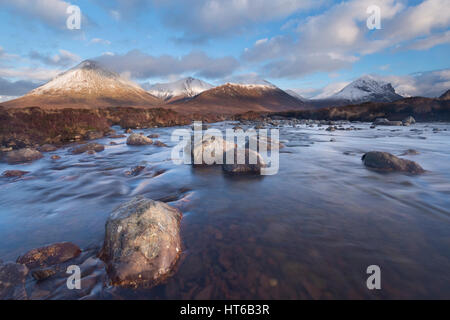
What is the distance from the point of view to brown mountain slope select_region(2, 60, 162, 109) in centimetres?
10356

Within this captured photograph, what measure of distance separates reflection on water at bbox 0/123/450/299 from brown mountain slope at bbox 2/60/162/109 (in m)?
Result: 106

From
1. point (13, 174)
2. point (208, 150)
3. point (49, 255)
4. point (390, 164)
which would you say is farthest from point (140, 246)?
point (390, 164)

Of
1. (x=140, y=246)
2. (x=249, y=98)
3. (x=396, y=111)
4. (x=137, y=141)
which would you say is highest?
(x=249, y=98)

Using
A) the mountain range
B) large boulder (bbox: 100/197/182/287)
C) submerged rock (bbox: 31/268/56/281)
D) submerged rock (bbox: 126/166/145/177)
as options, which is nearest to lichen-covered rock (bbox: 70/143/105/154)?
submerged rock (bbox: 126/166/145/177)

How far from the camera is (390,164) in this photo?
593cm

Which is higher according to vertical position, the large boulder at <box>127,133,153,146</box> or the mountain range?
the mountain range

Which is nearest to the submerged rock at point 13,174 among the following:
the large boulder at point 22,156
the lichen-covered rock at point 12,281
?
the large boulder at point 22,156

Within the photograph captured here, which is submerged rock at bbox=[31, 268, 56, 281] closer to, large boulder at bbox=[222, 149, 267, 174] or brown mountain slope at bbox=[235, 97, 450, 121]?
large boulder at bbox=[222, 149, 267, 174]

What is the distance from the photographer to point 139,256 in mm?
2262

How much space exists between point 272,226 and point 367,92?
7793 inches

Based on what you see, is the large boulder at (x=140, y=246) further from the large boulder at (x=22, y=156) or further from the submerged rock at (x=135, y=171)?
the large boulder at (x=22, y=156)

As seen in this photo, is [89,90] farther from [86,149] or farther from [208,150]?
[208,150]
